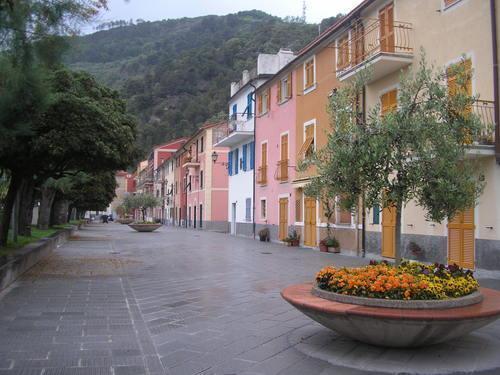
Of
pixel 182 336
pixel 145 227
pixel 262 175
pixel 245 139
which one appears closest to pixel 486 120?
pixel 182 336

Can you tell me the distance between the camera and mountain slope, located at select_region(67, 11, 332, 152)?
2854 inches

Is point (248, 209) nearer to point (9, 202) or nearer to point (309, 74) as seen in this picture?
point (309, 74)

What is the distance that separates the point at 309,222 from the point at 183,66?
205 feet

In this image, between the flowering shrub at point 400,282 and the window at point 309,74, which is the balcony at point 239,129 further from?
the flowering shrub at point 400,282

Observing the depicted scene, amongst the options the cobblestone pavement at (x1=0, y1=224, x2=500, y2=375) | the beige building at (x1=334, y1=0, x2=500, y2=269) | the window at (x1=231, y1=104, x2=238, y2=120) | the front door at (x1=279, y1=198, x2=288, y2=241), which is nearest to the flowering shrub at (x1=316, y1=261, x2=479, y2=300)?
the cobblestone pavement at (x1=0, y1=224, x2=500, y2=375)

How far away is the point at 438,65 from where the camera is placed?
13.9 metres

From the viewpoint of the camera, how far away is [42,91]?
31.6 feet

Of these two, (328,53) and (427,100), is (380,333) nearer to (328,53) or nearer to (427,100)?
(427,100)

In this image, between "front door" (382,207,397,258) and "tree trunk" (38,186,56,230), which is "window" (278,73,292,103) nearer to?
"front door" (382,207,397,258)

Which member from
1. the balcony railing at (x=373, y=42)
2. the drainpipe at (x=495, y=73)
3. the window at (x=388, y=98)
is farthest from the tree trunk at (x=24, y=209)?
the drainpipe at (x=495, y=73)

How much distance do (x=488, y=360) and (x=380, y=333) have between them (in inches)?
45.9

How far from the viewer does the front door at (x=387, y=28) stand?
50.5ft

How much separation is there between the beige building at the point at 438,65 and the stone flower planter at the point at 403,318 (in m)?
4.98

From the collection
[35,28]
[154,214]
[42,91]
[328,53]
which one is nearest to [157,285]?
[42,91]
